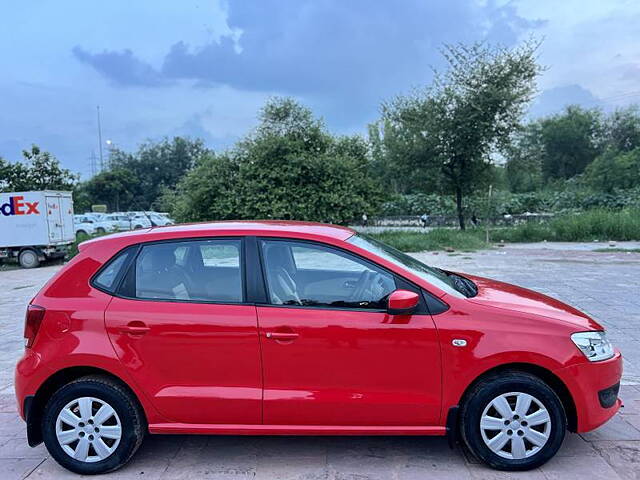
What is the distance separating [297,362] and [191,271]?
3.25 ft

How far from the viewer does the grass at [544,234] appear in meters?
→ 17.1

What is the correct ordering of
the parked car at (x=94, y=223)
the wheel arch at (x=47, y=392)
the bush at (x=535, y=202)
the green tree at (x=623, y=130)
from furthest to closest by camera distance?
1. the green tree at (x=623, y=130)
2. the parked car at (x=94, y=223)
3. the bush at (x=535, y=202)
4. the wheel arch at (x=47, y=392)

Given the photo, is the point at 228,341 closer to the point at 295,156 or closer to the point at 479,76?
the point at 295,156

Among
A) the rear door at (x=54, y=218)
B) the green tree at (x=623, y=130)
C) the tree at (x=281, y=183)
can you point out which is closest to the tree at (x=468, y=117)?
the tree at (x=281, y=183)

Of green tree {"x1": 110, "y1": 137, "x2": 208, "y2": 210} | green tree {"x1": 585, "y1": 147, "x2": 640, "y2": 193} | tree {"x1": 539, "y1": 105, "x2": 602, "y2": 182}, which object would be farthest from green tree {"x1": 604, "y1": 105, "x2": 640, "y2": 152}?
green tree {"x1": 110, "y1": 137, "x2": 208, "y2": 210}

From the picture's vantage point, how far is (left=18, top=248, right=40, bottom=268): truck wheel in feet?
55.8

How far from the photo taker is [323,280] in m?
3.64

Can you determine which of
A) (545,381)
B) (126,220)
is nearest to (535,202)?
(126,220)

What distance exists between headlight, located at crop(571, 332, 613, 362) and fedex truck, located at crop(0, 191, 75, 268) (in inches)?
697

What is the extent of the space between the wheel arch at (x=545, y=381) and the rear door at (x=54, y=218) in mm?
17375

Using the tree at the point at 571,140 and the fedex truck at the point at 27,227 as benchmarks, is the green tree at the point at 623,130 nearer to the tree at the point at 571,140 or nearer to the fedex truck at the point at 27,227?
the tree at the point at 571,140

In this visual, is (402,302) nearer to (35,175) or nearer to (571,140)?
(35,175)

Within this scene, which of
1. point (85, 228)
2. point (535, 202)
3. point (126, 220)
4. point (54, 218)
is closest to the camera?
point (54, 218)

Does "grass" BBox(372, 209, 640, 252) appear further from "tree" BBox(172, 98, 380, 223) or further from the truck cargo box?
the truck cargo box
